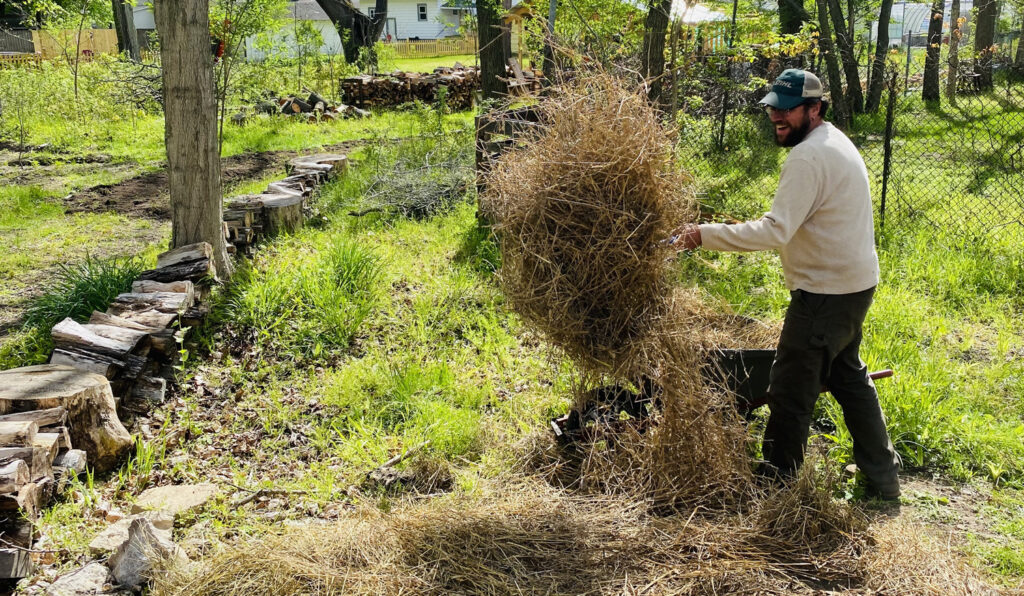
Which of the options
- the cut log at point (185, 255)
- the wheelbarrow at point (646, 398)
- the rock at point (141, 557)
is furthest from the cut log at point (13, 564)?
the cut log at point (185, 255)

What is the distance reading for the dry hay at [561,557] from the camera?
2963 millimetres

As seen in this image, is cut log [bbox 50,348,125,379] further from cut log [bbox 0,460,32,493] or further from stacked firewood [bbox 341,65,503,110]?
stacked firewood [bbox 341,65,503,110]

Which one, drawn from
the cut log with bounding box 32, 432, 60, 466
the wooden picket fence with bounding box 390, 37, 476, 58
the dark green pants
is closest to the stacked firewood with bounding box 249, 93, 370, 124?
the cut log with bounding box 32, 432, 60, 466

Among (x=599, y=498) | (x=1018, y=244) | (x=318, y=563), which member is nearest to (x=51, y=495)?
(x=318, y=563)

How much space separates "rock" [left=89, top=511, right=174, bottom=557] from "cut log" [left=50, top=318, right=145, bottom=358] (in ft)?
4.05

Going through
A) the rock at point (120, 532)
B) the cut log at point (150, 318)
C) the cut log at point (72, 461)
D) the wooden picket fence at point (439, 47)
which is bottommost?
the rock at point (120, 532)

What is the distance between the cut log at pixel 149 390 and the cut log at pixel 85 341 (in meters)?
0.26

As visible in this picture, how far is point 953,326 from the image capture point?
221 inches

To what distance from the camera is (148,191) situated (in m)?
9.62

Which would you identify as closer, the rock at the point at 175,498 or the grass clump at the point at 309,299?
the rock at the point at 175,498

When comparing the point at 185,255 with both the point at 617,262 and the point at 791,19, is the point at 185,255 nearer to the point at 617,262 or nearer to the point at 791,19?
the point at 617,262

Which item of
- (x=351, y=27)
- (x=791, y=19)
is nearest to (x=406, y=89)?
(x=351, y=27)

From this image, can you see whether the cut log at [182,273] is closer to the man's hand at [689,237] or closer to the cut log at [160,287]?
the cut log at [160,287]

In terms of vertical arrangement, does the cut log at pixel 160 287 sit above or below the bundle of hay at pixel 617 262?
below
